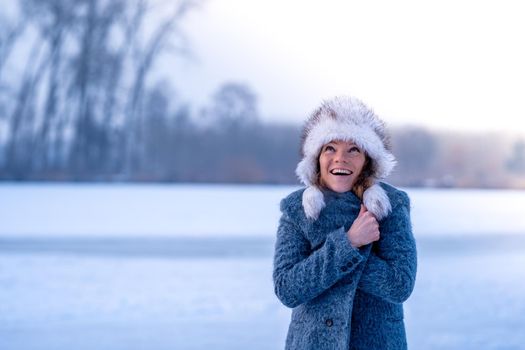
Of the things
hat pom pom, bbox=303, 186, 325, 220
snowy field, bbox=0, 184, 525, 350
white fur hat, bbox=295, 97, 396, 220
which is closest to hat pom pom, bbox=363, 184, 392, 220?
white fur hat, bbox=295, 97, 396, 220

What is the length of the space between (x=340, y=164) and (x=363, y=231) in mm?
179

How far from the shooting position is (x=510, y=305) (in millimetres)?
4641

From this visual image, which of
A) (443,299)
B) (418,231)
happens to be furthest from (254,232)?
(443,299)

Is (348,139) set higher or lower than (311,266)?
higher

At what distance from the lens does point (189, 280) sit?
5.36 meters

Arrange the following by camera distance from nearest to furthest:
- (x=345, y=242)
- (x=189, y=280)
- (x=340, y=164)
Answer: (x=345, y=242)
(x=340, y=164)
(x=189, y=280)

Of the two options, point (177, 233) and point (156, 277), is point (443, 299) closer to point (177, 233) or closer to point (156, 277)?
point (156, 277)

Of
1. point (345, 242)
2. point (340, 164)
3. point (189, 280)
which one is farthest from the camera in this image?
point (189, 280)

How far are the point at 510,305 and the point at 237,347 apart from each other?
2.05 metres

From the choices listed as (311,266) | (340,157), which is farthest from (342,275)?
(340,157)

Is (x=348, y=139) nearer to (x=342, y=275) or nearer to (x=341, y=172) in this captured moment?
(x=341, y=172)

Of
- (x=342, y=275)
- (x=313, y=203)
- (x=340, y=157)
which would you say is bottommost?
(x=342, y=275)

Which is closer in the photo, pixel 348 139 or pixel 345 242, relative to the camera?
pixel 345 242

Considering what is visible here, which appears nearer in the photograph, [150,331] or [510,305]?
[150,331]
